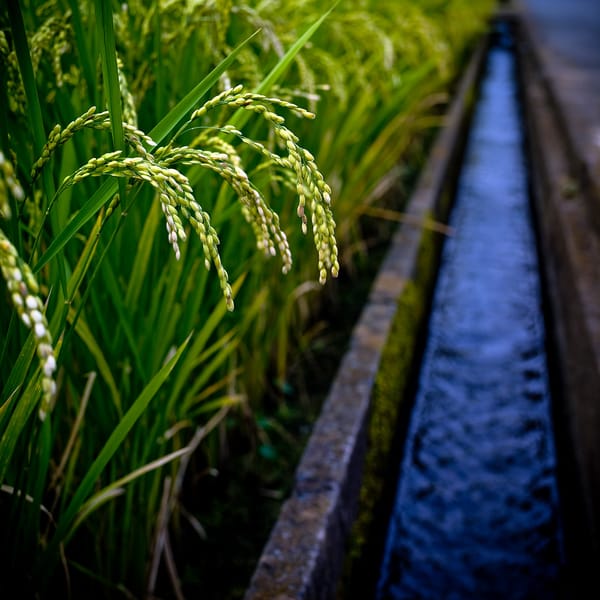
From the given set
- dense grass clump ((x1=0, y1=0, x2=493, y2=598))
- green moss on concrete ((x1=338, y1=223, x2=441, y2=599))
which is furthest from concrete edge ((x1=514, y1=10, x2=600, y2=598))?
dense grass clump ((x1=0, y1=0, x2=493, y2=598))

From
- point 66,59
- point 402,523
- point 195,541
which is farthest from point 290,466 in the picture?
point 66,59

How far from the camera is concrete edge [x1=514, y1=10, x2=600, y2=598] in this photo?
1852mm

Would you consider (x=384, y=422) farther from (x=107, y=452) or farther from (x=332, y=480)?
(x=107, y=452)

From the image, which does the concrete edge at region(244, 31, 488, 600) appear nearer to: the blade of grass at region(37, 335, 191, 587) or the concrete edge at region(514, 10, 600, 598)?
the blade of grass at region(37, 335, 191, 587)

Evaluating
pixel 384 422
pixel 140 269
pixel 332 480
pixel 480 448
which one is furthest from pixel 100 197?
pixel 480 448

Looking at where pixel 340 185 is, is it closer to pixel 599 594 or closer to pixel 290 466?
pixel 290 466

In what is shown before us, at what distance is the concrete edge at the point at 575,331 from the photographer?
185 cm

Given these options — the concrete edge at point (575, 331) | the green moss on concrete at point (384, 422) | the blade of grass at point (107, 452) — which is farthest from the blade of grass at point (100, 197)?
the concrete edge at point (575, 331)

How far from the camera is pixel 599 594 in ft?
5.53

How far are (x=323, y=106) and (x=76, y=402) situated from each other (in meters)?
1.43

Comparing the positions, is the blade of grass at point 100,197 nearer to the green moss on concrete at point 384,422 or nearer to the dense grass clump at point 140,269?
the dense grass clump at point 140,269

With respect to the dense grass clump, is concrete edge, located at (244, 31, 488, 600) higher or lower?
lower

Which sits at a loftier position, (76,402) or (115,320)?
(115,320)

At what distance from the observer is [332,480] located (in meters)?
1.53
